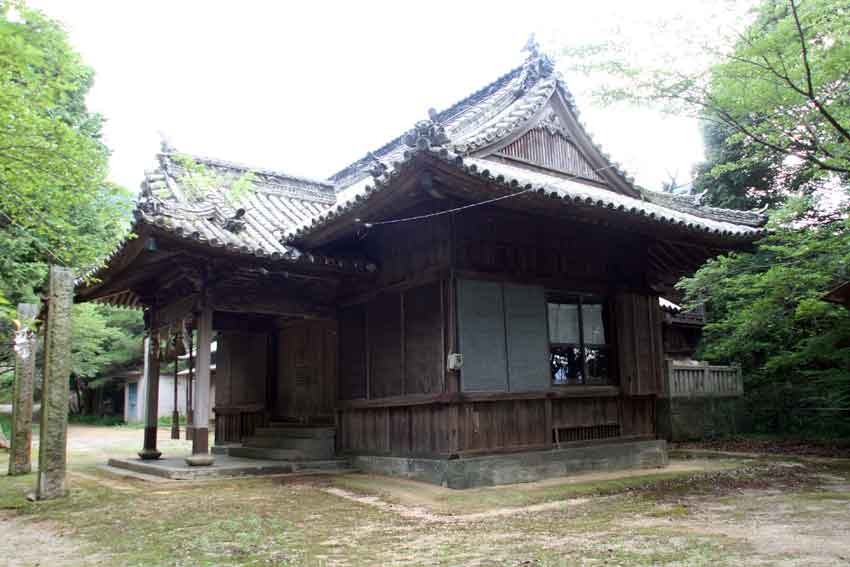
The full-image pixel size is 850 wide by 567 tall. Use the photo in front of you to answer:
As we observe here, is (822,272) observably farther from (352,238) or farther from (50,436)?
(50,436)

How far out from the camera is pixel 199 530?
21.5 feet

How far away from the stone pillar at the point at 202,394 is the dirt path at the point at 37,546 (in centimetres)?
305

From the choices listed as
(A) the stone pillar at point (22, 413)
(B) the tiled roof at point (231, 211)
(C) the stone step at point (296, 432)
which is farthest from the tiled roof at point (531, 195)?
(A) the stone pillar at point (22, 413)

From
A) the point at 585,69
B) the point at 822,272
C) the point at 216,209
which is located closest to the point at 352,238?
the point at 216,209

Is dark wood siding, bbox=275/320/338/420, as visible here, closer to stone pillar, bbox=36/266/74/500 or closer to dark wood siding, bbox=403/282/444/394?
dark wood siding, bbox=403/282/444/394

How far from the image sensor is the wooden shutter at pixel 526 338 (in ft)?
32.1

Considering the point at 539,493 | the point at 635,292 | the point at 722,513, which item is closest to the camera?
the point at 722,513

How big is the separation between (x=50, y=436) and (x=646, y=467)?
9.03 metres

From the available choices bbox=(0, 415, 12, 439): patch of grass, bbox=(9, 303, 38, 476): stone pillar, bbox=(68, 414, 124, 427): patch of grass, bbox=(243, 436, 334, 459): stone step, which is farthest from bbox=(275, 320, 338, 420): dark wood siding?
bbox=(68, 414, 124, 427): patch of grass

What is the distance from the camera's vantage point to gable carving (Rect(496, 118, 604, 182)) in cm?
1123

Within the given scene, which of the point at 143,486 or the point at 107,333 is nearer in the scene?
the point at 143,486

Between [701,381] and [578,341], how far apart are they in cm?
971

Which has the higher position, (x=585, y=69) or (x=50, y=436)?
(x=585, y=69)

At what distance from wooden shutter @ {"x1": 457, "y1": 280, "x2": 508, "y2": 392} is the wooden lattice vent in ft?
4.64
